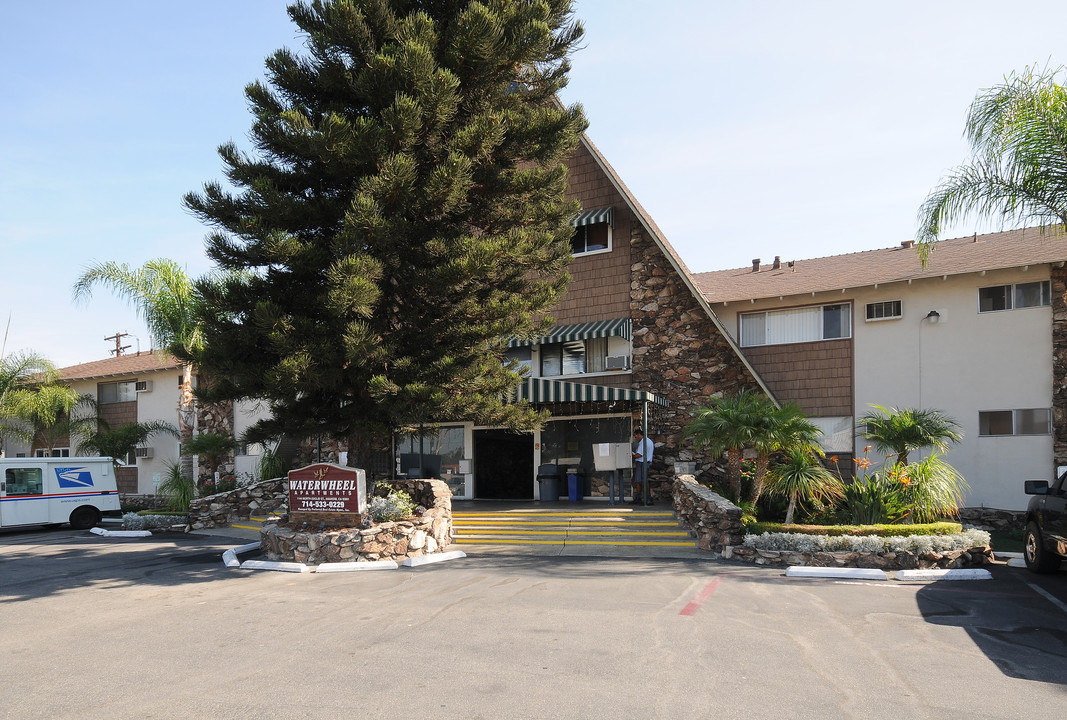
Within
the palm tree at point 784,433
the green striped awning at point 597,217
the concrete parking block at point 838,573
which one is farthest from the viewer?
the green striped awning at point 597,217

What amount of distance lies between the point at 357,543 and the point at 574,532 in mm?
4541

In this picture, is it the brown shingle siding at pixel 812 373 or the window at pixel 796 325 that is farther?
the window at pixel 796 325

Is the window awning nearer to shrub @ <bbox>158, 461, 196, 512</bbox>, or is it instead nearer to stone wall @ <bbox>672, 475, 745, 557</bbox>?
stone wall @ <bbox>672, 475, 745, 557</bbox>

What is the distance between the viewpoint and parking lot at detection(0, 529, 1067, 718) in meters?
5.61

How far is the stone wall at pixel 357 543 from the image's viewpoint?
40.5 ft

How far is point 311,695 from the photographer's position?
5777mm

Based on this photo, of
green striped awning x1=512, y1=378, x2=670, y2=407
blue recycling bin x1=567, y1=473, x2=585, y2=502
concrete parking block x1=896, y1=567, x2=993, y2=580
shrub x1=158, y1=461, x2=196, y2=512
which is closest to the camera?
concrete parking block x1=896, y1=567, x2=993, y2=580

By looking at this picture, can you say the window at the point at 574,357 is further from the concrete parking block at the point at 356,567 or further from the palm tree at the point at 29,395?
the palm tree at the point at 29,395

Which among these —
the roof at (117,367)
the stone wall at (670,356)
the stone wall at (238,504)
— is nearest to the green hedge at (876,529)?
the stone wall at (670,356)

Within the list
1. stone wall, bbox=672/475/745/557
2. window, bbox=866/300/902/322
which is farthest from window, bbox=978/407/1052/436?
stone wall, bbox=672/475/745/557

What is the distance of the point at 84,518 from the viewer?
20.5 metres

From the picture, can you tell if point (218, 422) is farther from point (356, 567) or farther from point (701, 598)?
point (701, 598)

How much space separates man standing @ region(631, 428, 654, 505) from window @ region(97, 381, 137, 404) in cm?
2108

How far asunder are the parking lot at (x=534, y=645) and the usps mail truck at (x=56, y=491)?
9.90 metres
